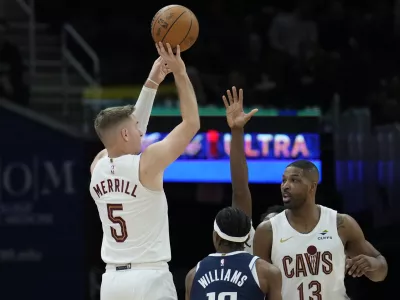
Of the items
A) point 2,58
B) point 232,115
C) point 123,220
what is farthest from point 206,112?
point 123,220

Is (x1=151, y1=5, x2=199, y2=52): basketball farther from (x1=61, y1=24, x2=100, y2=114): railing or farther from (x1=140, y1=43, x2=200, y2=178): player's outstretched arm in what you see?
(x1=61, y1=24, x2=100, y2=114): railing

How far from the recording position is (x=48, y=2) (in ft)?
41.2

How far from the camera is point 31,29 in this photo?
Result: 11070 mm

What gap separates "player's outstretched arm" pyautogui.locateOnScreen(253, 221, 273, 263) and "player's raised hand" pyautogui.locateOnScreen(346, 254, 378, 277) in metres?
0.47

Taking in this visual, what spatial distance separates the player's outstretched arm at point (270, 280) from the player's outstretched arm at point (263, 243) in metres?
0.73

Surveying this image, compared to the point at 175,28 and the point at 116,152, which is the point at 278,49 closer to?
the point at 175,28

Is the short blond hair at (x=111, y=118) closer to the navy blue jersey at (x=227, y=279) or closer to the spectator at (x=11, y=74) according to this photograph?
the navy blue jersey at (x=227, y=279)

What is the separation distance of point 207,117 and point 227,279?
4575 millimetres

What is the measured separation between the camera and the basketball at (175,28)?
538cm

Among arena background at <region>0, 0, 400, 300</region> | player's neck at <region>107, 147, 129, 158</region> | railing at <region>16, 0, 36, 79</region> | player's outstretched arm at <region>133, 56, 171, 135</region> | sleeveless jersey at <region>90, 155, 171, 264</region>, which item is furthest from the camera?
railing at <region>16, 0, 36, 79</region>

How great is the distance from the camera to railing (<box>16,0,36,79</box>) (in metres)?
10.9

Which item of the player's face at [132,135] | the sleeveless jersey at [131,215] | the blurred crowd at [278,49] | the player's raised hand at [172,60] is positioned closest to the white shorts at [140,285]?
the sleeveless jersey at [131,215]

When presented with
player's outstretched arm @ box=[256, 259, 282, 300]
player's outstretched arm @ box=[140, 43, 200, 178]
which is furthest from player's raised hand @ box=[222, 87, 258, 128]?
player's outstretched arm @ box=[256, 259, 282, 300]

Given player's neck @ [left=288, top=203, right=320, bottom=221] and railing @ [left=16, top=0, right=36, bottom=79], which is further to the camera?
railing @ [left=16, top=0, right=36, bottom=79]
